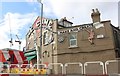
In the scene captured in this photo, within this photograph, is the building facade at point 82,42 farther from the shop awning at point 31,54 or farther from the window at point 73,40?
the shop awning at point 31,54

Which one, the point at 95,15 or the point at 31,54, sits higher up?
the point at 95,15

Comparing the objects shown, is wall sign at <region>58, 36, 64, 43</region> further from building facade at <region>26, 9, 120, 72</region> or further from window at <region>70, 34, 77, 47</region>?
window at <region>70, 34, 77, 47</region>

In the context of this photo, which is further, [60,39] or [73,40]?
[60,39]

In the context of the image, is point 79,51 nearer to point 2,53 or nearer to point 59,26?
point 59,26

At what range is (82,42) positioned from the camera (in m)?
21.5

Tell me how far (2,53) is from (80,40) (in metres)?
7.87

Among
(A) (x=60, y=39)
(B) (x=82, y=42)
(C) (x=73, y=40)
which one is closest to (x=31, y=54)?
(A) (x=60, y=39)

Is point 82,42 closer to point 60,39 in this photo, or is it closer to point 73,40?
point 73,40

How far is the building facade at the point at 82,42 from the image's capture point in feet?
65.4

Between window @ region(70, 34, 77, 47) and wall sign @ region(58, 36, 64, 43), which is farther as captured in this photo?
wall sign @ region(58, 36, 64, 43)

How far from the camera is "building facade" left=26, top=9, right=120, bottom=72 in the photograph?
19.9 metres

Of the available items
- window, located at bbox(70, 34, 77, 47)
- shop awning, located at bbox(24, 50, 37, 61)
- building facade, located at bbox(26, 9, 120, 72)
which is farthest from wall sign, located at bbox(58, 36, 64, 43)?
shop awning, located at bbox(24, 50, 37, 61)

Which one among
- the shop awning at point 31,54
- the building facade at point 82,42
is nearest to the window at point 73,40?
the building facade at point 82,42

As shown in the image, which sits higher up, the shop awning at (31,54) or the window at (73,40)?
the window at (73,40)
